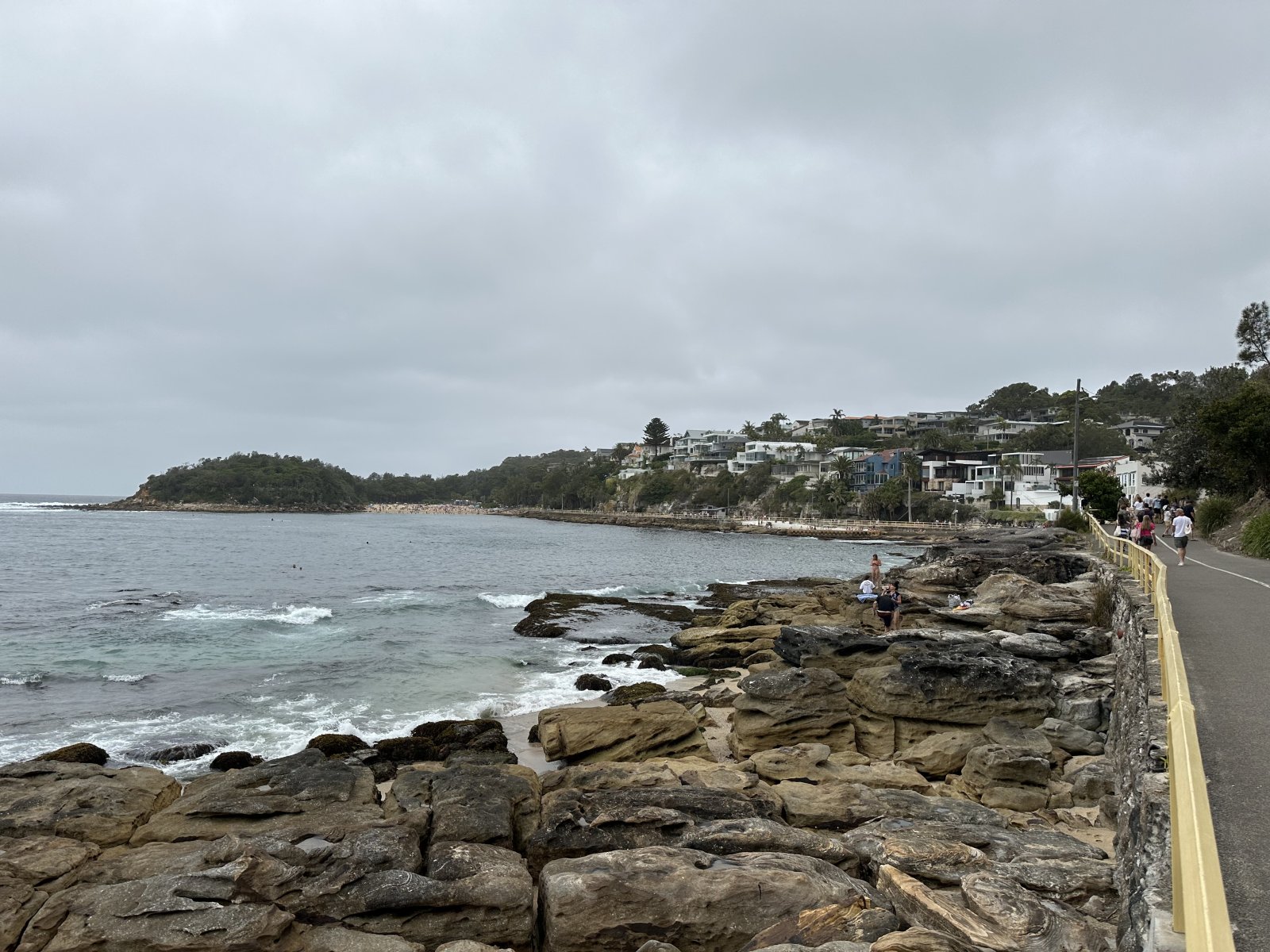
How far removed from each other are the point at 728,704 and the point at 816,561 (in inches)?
1858

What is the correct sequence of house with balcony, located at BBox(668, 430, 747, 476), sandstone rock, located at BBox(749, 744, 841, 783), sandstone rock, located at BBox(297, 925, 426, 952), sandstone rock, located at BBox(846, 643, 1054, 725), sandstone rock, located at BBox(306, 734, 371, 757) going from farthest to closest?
house with balcony, located at BBox(668, 430, 747, 476), sandstone rock, located at BBox(306, 734, 371, 757), sandstone rock, located at BBox(846, 643, 1054, 725), sandstone rock, located at BBox(749, 744, 841, 783), sandstone rock, located at BBox(297, 925, 426, 952)

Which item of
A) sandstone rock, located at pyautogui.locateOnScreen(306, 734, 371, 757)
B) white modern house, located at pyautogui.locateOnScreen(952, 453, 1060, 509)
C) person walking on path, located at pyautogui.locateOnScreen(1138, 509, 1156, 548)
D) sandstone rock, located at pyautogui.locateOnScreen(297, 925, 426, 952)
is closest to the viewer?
sandstone rock, located at pyautogui.locateOnScreen(297, 925, 426, 952)

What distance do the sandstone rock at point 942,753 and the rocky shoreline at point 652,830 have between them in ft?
0.16

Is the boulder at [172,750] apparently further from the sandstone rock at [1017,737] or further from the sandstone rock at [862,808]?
the sandstone rock at [1017,737]

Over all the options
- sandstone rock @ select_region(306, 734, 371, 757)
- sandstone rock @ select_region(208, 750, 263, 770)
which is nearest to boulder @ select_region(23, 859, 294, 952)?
sandstone rock @ select_region(208, 750, 263, 770)

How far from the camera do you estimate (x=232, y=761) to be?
43.2 ft

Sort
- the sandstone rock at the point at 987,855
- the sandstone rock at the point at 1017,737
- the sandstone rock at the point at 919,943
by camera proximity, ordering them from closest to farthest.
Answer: the sandstone rock at the point at 919,943 → the sandstone rock at the point at 987,855 → the sandstone rock at the point at 1017,737

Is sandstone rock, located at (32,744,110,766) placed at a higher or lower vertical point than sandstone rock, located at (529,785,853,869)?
lower

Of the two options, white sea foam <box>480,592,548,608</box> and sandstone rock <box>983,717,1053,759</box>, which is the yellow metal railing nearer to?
sandstone rock <box>983,717,1053,759</box>

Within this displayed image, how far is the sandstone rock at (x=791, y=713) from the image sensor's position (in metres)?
13.2

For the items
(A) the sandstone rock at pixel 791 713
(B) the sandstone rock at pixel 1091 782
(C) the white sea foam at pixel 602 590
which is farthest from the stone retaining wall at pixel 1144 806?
(C) the white sea foam at pixel 602 590

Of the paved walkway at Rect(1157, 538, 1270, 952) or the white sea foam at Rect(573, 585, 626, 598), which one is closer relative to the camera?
the paved walkway at Rect(1157, 538, 1270, 952)

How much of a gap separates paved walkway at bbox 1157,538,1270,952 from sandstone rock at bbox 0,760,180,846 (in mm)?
10973

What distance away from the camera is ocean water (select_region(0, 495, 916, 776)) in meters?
16.9
